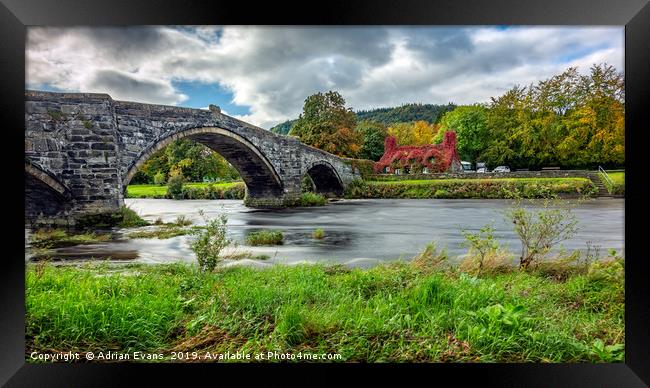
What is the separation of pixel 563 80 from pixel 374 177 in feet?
10.5

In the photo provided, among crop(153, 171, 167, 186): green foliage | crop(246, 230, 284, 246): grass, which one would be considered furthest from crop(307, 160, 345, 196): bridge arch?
crop(153, 171, 167, 186): green foliage

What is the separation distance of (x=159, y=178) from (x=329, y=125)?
187 inches

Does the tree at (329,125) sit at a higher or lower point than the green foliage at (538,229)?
higher

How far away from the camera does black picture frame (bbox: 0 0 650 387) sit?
2396 millimetres

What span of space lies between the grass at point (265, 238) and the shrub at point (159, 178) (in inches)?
155

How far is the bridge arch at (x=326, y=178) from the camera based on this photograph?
722 cm

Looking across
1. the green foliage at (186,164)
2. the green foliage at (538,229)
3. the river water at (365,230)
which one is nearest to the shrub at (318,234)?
the river water at (365,230)

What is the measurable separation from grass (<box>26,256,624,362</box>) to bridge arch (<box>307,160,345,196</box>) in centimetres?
426

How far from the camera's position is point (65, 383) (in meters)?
2.40

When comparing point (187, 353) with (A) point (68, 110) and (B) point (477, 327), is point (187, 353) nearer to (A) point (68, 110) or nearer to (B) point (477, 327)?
(B) point (477, 327)

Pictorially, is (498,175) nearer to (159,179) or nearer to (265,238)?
(265,238)

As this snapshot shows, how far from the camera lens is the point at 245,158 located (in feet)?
33.7

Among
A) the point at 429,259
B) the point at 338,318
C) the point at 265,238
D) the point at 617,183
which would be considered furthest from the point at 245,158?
the point at 617,183

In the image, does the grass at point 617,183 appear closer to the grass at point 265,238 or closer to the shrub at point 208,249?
the shrub at point 208,249
